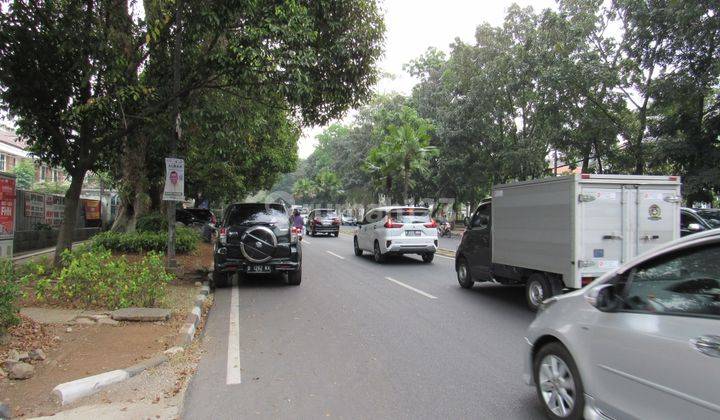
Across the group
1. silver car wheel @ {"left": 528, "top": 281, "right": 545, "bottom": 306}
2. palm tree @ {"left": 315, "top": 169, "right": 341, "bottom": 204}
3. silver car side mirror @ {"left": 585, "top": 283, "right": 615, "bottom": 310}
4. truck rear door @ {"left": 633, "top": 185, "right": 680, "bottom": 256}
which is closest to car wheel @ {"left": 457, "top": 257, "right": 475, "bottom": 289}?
silver car wheel @ {"left": 528, "top": 281, "right": 545, "bottom": 306}

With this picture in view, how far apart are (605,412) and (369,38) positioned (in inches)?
384

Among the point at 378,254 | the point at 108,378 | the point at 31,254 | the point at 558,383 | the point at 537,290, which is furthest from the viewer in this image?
the point at 31,254

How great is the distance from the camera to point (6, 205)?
709 centimetres

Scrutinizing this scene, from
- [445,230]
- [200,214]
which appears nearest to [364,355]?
[200,214]

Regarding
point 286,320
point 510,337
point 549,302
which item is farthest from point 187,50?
point 549,302

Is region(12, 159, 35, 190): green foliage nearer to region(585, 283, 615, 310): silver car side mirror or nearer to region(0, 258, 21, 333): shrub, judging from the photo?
region(0, 258, 21, 333): shrub

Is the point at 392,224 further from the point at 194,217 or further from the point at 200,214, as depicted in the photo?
the point at 200,214

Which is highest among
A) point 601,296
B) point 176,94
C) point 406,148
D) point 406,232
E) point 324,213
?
point 406,148

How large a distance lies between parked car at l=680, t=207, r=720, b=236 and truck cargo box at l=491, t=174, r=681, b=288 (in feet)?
21.1

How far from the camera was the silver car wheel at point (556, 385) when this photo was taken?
366 centimetres

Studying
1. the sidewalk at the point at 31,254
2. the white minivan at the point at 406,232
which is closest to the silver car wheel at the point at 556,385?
the white minivan at the point at 406,232

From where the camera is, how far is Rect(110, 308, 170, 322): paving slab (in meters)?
6.95

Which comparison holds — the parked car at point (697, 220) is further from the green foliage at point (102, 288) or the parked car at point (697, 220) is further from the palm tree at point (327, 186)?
the palm tree at point (327, 186)

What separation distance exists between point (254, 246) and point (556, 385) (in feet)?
23.8
